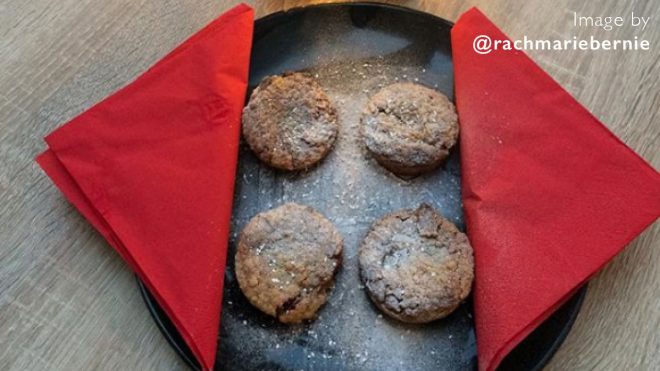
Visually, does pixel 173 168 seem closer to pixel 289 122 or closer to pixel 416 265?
pixel 289 122

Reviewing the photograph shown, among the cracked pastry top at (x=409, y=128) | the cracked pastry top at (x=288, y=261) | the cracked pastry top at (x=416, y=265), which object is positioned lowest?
the cracked pastry top at (x=416, y=265)

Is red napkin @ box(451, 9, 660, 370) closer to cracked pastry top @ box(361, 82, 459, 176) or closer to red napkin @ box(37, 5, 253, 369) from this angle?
cracked pastry top @ box(361, 82, 459, 176)

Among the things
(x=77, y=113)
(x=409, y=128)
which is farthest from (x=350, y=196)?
(x=77, y=113)

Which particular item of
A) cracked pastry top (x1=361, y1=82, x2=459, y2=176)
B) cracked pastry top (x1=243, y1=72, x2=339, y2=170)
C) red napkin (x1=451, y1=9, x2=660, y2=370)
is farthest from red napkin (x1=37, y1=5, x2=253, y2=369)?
red napkin (x1=451, y1=9, x2=660, y2=370)

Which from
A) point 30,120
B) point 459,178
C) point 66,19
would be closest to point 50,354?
point 30,120

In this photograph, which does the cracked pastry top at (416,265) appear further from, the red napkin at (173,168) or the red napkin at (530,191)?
the red napkin at (173,168)

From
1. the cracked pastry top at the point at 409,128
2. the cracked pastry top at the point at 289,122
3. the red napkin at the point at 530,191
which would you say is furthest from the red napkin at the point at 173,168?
the red napkin at the point at 530,191
